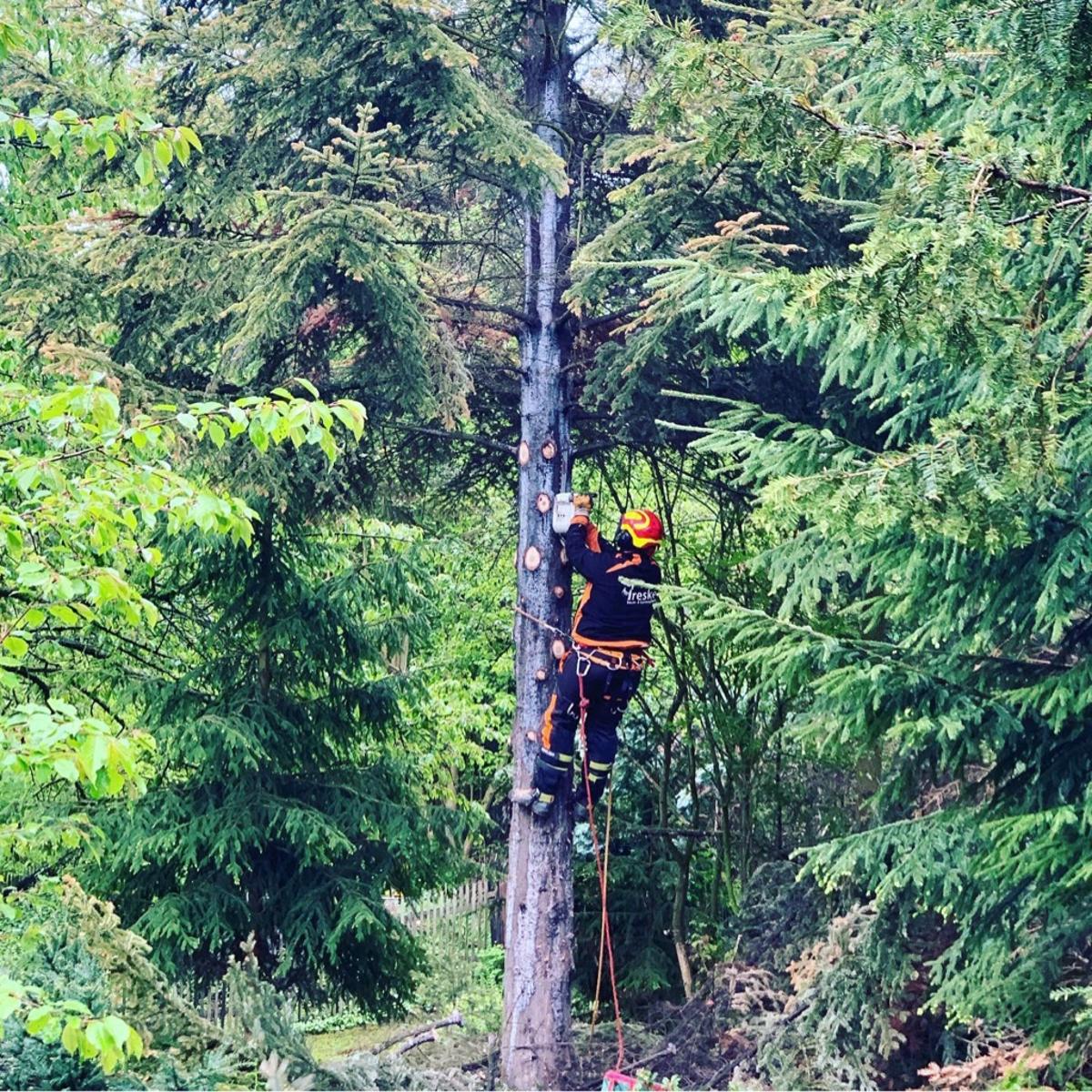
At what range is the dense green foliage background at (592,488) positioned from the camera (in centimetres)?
448

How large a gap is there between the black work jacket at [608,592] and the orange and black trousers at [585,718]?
0.15 metres

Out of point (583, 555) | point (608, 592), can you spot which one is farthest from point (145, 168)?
point (608, 592)

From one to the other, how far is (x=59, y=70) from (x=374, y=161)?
459 centimetres

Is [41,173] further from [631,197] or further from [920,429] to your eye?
[920,429]

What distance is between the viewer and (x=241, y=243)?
831 centimetres

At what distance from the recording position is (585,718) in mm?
8891

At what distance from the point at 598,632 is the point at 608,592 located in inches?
11.7

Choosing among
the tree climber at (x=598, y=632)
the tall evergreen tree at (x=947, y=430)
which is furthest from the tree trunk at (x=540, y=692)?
the tall evergreen tree at (x=947, y=430)

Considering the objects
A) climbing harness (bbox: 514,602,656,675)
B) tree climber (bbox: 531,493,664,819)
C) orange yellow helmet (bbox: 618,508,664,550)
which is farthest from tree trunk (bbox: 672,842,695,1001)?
orange yellow helmet (bbox: 618,508,664,550)

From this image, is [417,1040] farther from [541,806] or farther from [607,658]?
[607,658]

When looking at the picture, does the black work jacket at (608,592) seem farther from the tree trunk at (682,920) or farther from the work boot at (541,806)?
the tree trunk at (682,920)

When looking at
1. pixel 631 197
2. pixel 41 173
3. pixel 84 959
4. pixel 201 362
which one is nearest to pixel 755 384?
pixel 631 197

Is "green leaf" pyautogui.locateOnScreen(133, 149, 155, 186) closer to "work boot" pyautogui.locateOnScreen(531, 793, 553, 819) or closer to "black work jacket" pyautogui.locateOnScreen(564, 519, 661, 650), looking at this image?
"black work jacket" pyautogui.locateOnScreen(564, 519, 661, 650)

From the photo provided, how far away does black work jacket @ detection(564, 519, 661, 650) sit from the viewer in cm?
847
